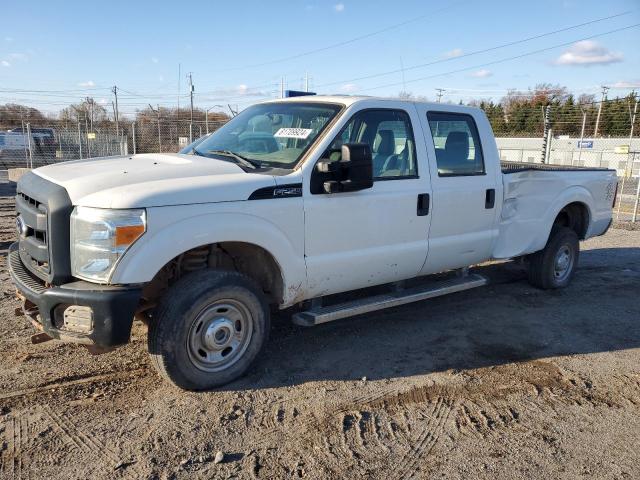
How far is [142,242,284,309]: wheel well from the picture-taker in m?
3.94

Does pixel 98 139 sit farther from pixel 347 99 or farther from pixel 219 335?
pixel 219 335

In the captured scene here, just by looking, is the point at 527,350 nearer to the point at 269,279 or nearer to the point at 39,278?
the point at 269,279

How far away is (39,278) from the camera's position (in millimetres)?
3811

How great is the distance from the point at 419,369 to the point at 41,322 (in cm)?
281

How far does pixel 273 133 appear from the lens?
15.4ft

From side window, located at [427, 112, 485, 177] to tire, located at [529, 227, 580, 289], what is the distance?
1787mm

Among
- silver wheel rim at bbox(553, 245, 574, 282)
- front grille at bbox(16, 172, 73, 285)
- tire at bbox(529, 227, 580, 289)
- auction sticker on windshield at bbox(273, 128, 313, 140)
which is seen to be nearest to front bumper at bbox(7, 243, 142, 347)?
front grille at bbox(16, 172, 73, 285)

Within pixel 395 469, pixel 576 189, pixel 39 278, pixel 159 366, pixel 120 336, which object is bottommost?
pixel 395 469

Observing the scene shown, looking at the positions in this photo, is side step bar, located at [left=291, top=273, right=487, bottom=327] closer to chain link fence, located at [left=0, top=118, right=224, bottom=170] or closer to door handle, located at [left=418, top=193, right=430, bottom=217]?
door handle, located at [left=418, top=193, right=430, bottom=217]

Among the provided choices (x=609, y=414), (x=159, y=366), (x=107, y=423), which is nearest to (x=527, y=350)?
(x=609, y=414)

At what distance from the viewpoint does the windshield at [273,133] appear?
4418 mm

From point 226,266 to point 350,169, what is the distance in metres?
1.21

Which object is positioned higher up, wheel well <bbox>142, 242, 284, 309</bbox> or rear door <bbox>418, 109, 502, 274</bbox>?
rear door <bbox>418, 109, 502, 274</bbox>

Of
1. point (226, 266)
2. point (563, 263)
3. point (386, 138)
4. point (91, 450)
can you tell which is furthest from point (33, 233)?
point (563, 263)
